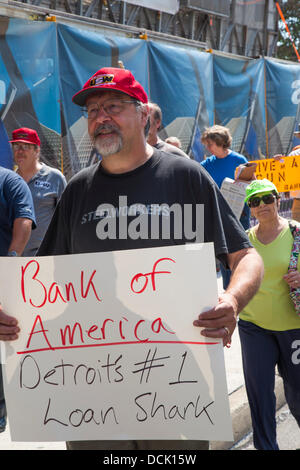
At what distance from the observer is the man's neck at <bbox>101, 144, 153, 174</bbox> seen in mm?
2371

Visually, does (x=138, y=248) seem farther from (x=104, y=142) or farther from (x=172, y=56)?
(x=172, y=56)

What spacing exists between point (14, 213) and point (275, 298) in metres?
1.79

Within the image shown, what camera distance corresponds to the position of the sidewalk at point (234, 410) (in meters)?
3.83

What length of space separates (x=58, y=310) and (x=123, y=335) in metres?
0.25

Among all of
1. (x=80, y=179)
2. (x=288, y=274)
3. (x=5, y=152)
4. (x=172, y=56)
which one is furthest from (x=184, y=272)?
(x=172, y=56)

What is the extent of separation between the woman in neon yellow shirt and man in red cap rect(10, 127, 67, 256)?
205 cm

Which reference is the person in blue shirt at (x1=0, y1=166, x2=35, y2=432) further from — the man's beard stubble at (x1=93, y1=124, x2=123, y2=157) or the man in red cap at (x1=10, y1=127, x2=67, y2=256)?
the man's beard stubble at (x1=93, y1=124, x2=123, y2=157)

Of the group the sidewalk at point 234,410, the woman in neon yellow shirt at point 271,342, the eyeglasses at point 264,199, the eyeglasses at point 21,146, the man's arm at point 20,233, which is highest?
the eyeglasses at point 21,146

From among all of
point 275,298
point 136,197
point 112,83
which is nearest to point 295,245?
point 275,298

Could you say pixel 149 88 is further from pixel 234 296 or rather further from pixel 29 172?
pixel 234 296

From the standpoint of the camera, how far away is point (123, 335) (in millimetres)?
2230

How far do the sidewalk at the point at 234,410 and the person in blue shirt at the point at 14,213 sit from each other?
0.36 m

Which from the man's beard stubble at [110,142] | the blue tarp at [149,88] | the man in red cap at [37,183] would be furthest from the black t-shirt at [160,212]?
the blue tarp at [149,88]

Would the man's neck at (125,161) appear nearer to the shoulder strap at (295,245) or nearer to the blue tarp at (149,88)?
the shoulder strap at (295,245)
